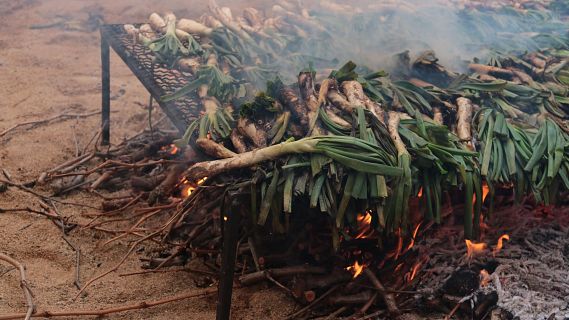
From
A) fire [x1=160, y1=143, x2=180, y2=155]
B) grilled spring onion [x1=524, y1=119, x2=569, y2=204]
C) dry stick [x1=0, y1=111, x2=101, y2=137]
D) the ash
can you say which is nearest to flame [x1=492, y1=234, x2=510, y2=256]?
the ash

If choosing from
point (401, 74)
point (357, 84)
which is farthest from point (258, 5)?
point (357, 84)

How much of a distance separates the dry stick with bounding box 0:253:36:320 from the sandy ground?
8 cm

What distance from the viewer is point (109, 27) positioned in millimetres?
5730

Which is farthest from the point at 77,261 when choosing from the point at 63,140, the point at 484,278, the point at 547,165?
the point at 547,165

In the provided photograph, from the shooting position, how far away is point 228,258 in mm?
3264

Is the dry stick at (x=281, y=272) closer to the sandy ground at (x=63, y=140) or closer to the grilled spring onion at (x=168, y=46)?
the sandy ground at (x=63, y=140)

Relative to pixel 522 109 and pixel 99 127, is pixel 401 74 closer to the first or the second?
pixel 522 109

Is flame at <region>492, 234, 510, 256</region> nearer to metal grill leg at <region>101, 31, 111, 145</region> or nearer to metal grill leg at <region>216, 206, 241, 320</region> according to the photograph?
metal grill leg at <region>216, 206, 241, 320</region>

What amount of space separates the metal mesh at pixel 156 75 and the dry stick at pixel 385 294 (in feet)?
5.05

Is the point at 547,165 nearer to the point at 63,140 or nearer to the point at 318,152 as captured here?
the point at 318,152

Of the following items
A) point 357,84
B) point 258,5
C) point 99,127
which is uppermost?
point 357,84

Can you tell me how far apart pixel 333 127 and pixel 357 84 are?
0.56m

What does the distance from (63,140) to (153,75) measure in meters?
2.04

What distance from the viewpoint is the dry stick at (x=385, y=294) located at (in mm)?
3736
